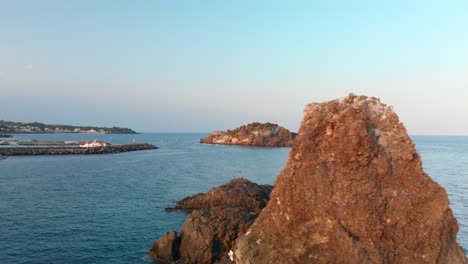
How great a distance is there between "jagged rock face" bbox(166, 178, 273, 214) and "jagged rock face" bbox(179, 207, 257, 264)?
9393 mm

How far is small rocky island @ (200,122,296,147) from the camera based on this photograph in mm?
158163

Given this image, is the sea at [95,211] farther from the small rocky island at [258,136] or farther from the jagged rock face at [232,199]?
the small rocky island at [258,136]

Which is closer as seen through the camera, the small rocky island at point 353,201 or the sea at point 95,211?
the small rocky island at point 353,201

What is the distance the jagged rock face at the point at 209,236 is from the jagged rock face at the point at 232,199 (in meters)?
9.39

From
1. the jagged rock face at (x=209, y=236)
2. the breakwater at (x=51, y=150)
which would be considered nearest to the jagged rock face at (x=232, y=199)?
the jagged rock face at (x=209, y=236)

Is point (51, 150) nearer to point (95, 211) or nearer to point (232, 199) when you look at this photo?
point (95, 211)

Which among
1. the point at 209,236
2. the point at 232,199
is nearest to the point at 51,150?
the point at 232,199

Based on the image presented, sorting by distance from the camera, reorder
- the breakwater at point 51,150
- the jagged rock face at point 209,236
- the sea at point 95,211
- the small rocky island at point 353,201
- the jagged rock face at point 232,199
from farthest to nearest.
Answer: the breakwater at point 51,150
the jagged rock face at point 232,199
the sea at point 95,211
the jagged rock face at point 209,236
the small rocky island at point 353,201

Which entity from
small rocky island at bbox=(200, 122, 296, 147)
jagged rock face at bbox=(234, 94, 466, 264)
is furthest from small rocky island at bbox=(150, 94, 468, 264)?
small rocky island at bbox=(200, 122, 296, 147)

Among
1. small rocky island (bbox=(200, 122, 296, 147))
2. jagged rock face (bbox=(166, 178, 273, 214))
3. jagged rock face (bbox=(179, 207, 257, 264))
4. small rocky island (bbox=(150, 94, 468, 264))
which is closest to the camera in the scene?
small rocky island (bbox=(150, 94, 468, 264))

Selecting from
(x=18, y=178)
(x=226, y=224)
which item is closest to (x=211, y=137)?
(x=18, y=178)

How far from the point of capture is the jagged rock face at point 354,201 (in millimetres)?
13000

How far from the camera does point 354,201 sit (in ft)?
45.0

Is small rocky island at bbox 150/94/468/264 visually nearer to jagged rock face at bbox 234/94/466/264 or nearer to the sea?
jagged rock face at bbox 234/94/466/264
